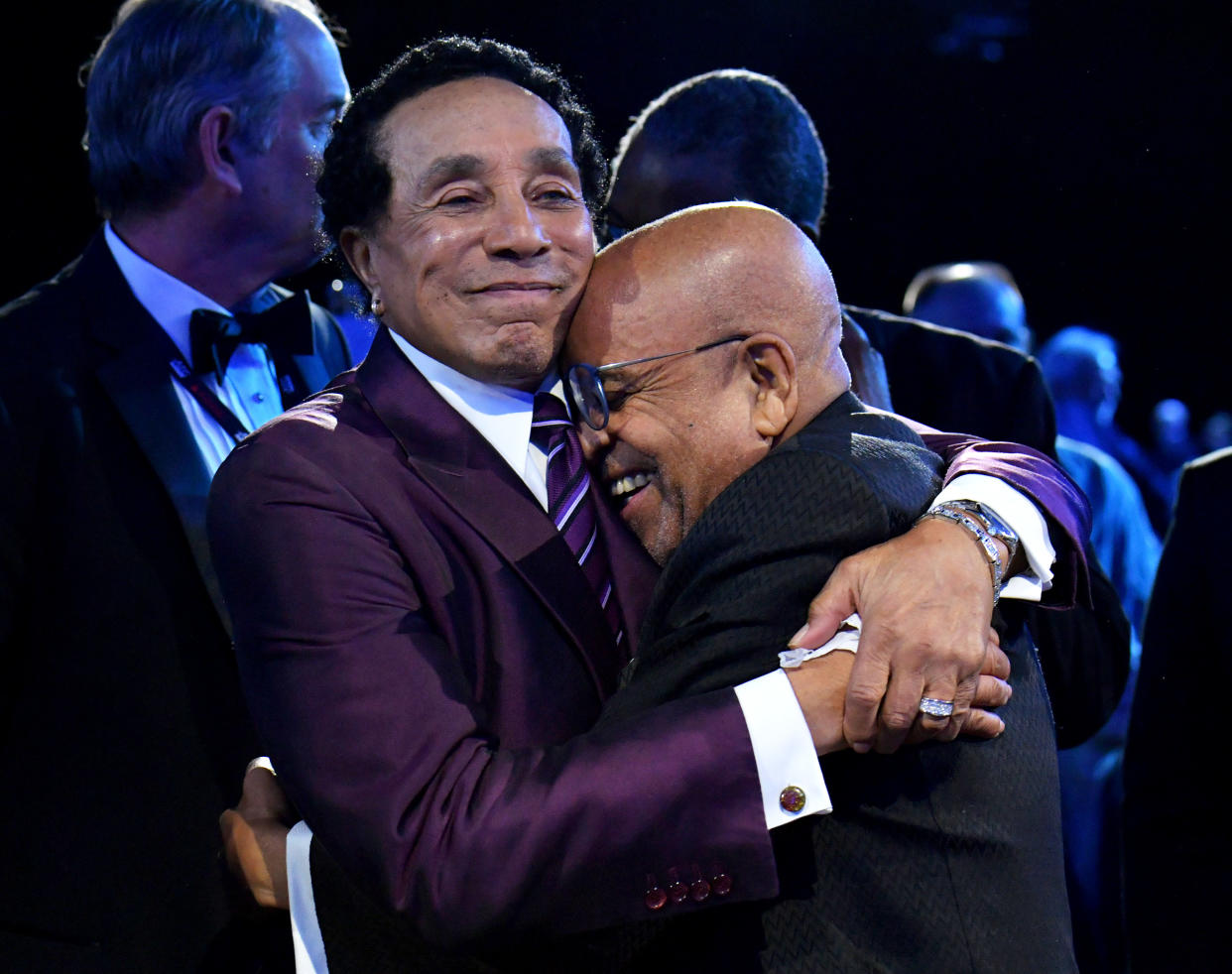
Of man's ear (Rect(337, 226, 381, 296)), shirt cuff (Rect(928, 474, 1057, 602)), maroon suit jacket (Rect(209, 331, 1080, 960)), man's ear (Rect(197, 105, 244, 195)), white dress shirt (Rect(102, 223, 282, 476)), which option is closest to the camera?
maroon suit jacket (Rect(209, 331, 1080, 960))

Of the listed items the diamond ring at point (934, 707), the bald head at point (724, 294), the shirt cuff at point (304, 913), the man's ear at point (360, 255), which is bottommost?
the shirt cuff at point (304, 913)

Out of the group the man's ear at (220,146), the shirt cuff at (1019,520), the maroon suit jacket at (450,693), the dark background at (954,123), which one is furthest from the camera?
the dark background at (954,123)

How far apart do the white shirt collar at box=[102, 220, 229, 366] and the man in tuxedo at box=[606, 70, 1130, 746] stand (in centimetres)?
77

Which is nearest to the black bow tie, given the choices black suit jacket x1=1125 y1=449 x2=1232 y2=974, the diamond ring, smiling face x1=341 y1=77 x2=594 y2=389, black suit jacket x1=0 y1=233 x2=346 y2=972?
black suit jacket x1=0 y1=233 x2=346 y2=972

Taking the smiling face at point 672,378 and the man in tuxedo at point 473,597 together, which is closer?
the man in tuxedo at point 473,597

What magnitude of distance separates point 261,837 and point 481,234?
760 mm

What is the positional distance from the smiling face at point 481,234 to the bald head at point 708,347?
8cm

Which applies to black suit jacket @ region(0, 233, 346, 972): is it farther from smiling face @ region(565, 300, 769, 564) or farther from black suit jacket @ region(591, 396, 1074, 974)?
black suit jacket @ region(591, 396, 1074, 974)

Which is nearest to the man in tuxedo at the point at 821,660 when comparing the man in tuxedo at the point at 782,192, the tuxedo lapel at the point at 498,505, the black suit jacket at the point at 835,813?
the black suit jacket at the point at 835,813

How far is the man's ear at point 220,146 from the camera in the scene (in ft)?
7.85

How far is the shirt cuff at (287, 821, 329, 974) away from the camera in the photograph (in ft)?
4.94

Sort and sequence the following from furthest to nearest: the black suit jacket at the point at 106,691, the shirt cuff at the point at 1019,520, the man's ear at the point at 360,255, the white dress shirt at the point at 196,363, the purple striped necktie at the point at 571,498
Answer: the white dress shirt at the point at 196,363 < the black suit jacket at the point at 106,691 < the man's ear at the point at 360,255 < the purple striped necktie at the point at 571,498 < the shirt cuff at the point at 1019,520

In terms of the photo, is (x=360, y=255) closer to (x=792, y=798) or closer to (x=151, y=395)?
(x=151, y=395)

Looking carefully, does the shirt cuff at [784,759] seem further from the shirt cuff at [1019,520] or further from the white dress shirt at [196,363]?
the white dress shirt at [196,363]
